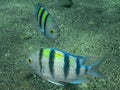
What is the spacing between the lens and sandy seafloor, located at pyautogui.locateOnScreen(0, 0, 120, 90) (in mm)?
4094

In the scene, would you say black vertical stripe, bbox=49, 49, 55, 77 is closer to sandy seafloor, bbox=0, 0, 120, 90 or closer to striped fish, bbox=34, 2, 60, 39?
striped fish, bbox=34, 2, 60, 39

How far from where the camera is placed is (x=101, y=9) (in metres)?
6.79

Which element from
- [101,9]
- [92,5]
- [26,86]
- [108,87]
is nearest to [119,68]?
[108,87]

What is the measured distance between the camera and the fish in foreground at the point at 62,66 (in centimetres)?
259

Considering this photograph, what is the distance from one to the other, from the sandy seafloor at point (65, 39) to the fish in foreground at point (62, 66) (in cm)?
126

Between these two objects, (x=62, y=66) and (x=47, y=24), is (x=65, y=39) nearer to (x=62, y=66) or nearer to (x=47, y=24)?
(x=47, y=24)

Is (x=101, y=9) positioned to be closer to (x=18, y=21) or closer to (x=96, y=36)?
(x=96, y=36)

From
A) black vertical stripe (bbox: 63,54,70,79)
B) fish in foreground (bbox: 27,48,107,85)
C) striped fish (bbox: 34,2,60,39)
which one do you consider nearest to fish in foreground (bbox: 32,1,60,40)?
striped fish (bbox: 34,2,60,39)

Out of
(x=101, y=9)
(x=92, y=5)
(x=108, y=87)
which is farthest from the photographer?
(x=92, y=5)

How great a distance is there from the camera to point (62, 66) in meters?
2.60

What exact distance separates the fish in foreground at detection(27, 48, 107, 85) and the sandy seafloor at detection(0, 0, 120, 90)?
1255 millimetres

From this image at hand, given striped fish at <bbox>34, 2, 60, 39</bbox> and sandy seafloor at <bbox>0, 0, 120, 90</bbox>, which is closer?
striped fish at <bbox>34, 2, 60, 39</bbox>

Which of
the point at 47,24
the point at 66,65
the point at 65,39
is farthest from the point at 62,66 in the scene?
the point at 65,39

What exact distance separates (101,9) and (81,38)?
6.56 ft
